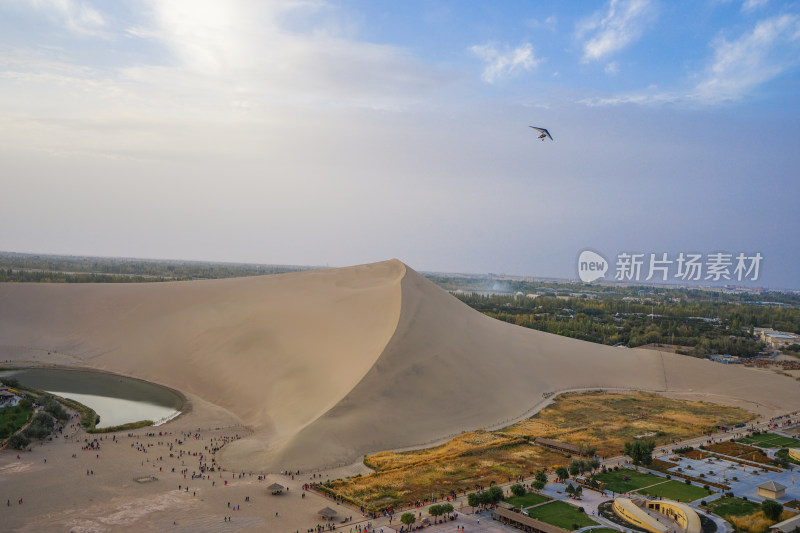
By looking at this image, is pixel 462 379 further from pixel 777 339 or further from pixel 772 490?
pixel 777 339

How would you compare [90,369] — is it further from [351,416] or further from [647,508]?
[647,508]

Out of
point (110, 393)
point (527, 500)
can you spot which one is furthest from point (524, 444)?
point (110, 393)

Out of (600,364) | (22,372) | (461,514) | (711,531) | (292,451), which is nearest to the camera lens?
(711,531)

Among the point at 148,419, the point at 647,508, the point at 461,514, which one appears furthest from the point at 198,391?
the point at 647,508

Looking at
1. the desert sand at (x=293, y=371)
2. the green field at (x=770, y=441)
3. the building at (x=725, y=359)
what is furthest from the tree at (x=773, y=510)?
the building at (x=725, y=359)

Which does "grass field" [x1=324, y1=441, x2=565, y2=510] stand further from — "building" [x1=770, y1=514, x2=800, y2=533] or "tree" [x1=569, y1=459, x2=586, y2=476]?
"building" [x1=770, y1=514, x2=800, y2=533]

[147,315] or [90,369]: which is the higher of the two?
[147,315]

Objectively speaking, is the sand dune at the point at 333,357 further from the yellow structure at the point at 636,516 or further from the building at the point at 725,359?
the yellow structure at the point at 636,516
